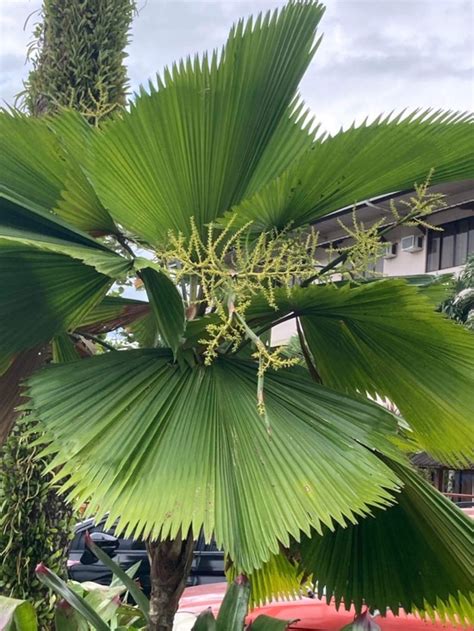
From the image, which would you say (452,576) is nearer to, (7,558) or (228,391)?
(228,391)

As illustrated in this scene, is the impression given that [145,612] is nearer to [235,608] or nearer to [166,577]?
[166,577]

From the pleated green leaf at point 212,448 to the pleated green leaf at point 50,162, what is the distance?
0.48 meters

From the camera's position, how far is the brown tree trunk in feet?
7.75

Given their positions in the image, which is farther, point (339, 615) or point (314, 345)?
point (339, 615)

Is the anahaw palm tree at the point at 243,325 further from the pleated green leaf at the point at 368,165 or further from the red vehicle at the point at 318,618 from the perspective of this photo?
the red vehicle at the point at 318,618

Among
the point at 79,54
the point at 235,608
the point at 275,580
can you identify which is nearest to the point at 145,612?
the point at 235,608

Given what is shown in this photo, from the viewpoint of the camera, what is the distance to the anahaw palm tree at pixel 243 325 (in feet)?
5.41

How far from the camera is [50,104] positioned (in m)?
3.81

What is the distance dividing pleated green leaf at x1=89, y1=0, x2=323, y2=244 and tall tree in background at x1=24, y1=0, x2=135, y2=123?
1.94m

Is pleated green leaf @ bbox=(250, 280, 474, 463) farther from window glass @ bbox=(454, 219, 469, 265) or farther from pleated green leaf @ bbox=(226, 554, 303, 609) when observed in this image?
window glass @ bbox=(454, 219, 469, 265)

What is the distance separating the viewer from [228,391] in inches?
74.2

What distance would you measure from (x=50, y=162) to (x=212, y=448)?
3.21 ft

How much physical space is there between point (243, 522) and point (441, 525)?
2.35 feet

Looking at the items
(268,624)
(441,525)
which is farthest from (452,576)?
(268,624)
